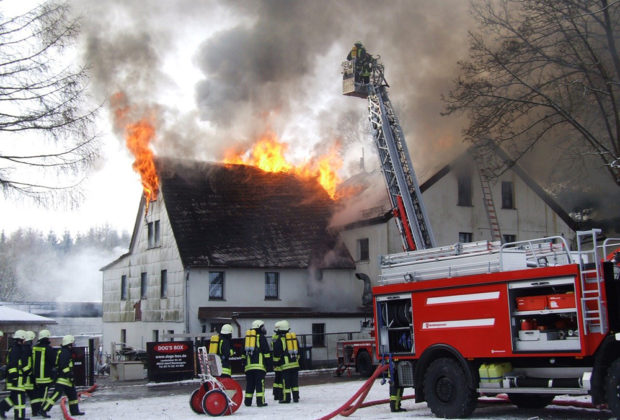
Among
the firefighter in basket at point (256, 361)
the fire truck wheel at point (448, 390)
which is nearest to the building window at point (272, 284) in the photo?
the firefighter in basket at point (256, 361)

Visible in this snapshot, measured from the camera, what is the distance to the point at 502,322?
36.4 feet

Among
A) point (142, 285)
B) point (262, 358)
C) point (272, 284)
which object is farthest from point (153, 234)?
point (262, 358)

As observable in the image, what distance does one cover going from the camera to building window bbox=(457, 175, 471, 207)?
108ft

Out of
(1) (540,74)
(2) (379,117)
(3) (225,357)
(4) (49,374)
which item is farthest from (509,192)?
(4) (49,374)

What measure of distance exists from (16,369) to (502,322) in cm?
887

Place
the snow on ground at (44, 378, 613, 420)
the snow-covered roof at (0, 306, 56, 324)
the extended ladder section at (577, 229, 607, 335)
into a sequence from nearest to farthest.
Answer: the extended ladder section at (577, 229, 607, 335) < the snow on ground at (44, 378, 613, 420) < the snow-covered roof at (0, 306, 56, 324)

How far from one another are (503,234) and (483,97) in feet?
49.7

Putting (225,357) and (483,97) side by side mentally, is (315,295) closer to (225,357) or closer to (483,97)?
(483,97)

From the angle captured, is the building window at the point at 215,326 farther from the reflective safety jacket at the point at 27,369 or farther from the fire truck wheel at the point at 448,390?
the fire truck wheel at the point at 448,390

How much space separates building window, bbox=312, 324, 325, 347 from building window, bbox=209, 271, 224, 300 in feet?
13.5

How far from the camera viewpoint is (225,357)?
15.2 m

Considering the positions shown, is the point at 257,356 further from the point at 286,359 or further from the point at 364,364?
the point at 364,364

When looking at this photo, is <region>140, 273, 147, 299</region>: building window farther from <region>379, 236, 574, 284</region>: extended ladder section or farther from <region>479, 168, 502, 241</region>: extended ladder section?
<region>379, 236, 574, 284</region>: extended ladder section

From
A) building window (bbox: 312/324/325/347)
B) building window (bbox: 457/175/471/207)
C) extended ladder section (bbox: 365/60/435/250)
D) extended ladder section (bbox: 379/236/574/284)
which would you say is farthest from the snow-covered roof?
extended ladder section (bbox: 379/236/574/284)
